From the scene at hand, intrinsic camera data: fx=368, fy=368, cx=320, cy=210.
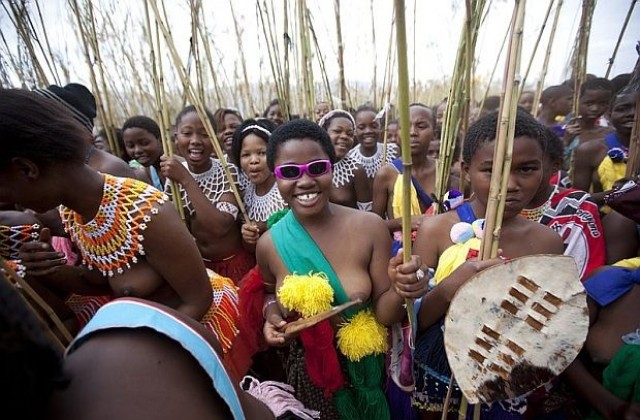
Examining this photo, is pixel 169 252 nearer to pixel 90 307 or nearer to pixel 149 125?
pixel 90 307

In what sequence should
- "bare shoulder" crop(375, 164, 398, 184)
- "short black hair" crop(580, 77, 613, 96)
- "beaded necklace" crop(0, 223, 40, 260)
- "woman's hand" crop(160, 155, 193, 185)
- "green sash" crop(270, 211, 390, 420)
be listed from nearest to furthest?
"green sash" crop(270, 211, 390, 420)
"beaded necklace" crop(0, 223, 40, 260)
"woman's hand" crop(160, 155, 193, 185)
"bare shoulder" crop(375, 164, 398, 184)
"short black hair" crop(580, 77, 613, 96)

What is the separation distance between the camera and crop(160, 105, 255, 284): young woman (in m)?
2.21

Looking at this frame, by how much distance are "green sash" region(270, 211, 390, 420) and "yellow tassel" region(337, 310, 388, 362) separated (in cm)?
4

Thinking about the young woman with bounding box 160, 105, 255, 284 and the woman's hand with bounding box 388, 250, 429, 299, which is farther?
the young woman with bounding box 160, 105, 255, 284

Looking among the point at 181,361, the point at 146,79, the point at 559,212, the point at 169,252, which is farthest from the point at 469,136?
the point at 146,79

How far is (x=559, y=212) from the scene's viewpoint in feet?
6.10

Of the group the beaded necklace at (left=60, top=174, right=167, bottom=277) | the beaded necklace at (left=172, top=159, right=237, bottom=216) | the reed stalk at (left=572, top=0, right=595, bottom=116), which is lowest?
the beaded necklace at (left=172, top=159, right=237, bottom=216)

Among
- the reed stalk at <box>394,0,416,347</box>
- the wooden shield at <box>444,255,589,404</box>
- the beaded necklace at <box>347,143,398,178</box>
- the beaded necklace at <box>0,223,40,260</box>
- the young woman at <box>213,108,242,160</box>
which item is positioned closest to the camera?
the reed stalk at <box>394,0,416,347</box>

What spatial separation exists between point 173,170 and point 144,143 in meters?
1.26

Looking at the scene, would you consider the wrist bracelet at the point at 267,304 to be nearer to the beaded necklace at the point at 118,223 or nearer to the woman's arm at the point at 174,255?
the woman's arm at the point at 174,255

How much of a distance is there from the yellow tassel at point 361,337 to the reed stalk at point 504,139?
0.58 m

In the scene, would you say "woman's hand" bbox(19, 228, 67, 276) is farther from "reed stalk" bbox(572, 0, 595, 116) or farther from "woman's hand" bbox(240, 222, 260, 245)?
"reed stalk" bbox(572, 0, 595, 116)

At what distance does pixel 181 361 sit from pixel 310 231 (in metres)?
0.99

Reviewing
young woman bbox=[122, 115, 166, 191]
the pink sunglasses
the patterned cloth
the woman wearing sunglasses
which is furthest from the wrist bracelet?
young woman bbox=[122, 115, 166, 191]
